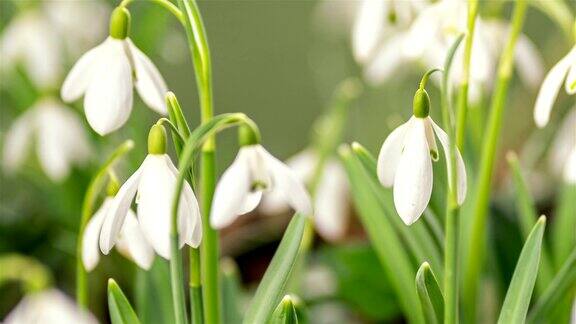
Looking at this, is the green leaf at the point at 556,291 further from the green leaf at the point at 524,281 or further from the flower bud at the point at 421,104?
the flower bud at the point at 421,104

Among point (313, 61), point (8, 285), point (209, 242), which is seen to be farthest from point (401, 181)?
point (313, 61)

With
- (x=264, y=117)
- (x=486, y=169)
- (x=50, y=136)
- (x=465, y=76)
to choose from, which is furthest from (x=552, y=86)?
(x=264, y=117)

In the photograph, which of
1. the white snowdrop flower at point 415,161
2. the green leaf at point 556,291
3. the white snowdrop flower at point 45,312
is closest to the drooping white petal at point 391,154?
the white snowdrop flower at point 415,161

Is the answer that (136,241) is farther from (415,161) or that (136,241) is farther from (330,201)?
(330,201)

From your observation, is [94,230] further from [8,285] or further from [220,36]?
[220,36]

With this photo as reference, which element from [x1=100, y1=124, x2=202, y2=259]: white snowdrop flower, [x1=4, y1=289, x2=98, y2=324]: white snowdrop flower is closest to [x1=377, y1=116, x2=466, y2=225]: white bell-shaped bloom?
[x1=100, y1=124, x2=202, y2=259]: white snowdrop flower

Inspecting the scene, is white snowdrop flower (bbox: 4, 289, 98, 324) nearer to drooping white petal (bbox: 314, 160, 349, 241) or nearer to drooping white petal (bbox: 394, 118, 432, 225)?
drooping white petal (bbox: 314, 160, 349, 241)
